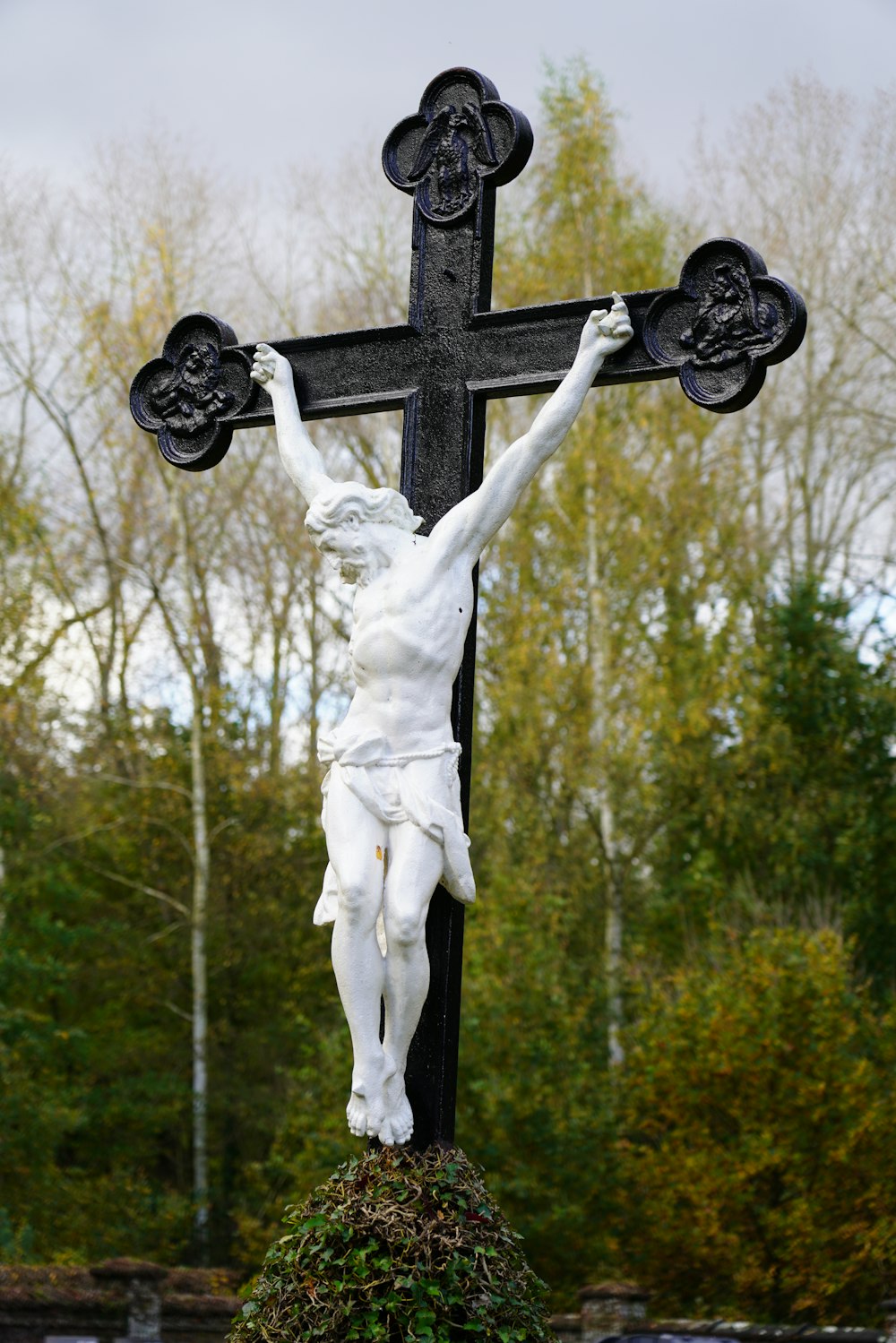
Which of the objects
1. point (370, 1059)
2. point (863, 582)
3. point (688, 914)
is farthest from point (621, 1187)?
point (370, 1059)

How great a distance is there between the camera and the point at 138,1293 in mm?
14086

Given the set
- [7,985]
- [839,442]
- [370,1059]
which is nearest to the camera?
[370,1059]

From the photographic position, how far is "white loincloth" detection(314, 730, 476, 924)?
452cm

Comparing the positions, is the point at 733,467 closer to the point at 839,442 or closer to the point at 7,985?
the point at 839,442

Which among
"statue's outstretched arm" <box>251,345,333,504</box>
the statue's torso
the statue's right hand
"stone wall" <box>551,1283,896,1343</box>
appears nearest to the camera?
the statue's torso

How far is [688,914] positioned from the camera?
2058 cm

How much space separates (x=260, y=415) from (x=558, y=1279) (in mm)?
11892

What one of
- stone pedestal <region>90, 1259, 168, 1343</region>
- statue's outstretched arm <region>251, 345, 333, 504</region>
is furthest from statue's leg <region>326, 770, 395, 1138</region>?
stone pedestal <region>90, 1259, 168, 1343</region>

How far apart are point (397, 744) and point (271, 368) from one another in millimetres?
1481

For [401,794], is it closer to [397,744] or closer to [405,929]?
[397,744]

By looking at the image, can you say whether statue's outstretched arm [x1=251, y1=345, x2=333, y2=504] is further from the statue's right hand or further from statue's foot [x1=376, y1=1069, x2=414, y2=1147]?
statue's foot [x1=376, y1=1069, x2=414, y2=1147]

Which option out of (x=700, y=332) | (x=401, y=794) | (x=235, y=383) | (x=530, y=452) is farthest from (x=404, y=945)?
(x=235, y=383)

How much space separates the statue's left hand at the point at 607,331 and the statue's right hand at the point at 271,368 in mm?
1026

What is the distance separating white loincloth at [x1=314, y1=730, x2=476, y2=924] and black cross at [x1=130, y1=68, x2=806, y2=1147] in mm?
125
